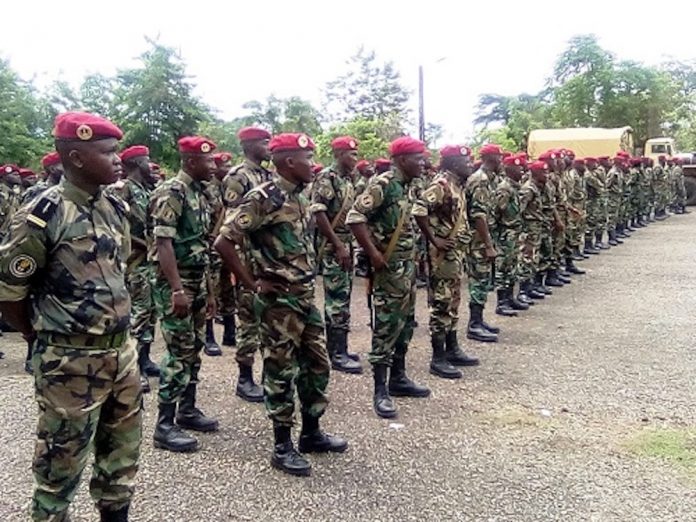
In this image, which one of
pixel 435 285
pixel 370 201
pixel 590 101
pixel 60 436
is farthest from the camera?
pixel 590 101

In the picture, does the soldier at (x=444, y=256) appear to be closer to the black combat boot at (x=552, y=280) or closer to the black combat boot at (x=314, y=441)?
the black combat boot at (x=314, y=441)

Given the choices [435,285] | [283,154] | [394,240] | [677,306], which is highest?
[283,154]

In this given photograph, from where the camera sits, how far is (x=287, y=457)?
3967 millimetres

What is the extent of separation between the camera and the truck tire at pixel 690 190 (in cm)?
2406

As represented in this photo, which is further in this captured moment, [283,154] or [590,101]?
[590,101]

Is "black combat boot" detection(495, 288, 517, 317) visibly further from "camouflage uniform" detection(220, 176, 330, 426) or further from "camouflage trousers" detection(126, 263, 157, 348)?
"camouflage uniform" detection(220, 176, 330, 426)

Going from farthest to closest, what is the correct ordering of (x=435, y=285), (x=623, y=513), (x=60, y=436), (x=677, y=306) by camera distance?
(x=677, y=306) < (x=435, y=285) < (x=623, y=513) < (x=60, y=436)

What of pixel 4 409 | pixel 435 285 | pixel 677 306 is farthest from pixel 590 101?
pixel 4 409

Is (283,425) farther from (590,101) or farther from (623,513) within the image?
(590,101)

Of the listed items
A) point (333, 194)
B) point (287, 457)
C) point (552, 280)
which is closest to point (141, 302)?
point (333, 194)

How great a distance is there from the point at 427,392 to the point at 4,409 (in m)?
2.95

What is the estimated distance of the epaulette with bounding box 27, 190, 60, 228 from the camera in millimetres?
2588

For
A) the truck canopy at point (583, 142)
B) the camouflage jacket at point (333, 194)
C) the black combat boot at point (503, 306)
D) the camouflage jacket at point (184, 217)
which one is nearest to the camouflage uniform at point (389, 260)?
the camouflage jacket at point (184, 217)

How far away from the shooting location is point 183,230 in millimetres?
4359
